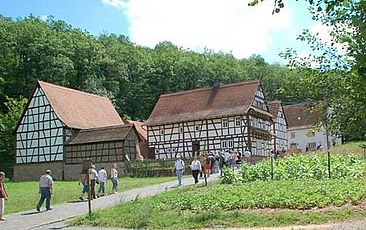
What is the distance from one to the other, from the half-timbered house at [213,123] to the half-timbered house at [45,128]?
326 inches

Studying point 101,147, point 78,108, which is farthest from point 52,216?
point 78,108

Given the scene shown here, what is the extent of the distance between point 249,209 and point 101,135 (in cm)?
3582

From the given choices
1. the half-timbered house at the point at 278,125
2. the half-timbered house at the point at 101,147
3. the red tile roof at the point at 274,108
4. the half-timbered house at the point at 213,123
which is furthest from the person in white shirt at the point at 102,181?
the red tile roof at the point at 274,108

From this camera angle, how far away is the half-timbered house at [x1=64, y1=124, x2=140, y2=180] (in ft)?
166

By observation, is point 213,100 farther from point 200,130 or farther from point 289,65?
Result: point 289,65

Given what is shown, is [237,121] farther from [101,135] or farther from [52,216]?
[52,216]

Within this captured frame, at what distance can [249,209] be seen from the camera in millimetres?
17578

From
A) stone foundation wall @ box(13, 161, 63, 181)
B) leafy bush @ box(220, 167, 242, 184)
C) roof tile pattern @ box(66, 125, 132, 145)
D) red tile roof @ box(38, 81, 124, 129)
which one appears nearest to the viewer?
leafy bush @ box(220, 167, 242, 184)

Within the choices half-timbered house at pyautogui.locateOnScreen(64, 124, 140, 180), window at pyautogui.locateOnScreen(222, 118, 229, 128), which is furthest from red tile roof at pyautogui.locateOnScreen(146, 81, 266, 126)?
half-timbered house at pyautogui.locateOnScreen(64, 124, 140, 180)

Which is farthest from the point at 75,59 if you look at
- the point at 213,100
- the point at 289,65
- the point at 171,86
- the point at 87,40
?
the point at 289,65

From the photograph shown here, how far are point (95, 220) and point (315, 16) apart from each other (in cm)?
1135

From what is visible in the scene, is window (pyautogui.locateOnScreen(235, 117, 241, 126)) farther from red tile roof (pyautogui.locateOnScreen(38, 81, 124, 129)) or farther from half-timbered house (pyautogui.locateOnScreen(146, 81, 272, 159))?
red tile roof (pyautogui.locateOnScreen(38, 81, 124, 129))

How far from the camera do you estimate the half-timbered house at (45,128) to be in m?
54.1

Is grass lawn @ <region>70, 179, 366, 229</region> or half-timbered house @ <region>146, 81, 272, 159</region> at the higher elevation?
half-timbered house @ <region>146, 81, 272, 159</region>
